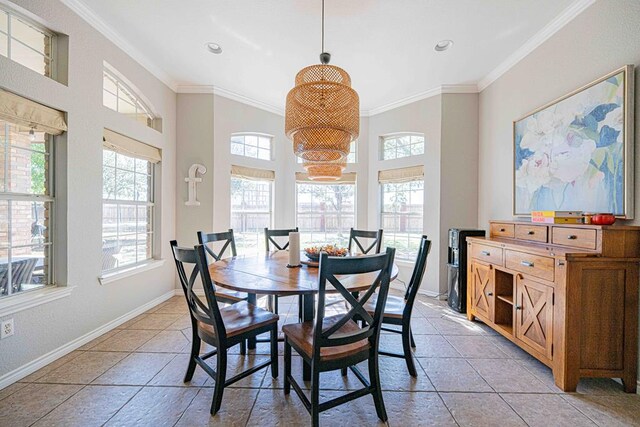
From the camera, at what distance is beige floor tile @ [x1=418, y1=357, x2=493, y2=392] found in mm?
1960

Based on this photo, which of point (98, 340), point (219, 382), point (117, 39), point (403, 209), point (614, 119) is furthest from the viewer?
point (403, 209)

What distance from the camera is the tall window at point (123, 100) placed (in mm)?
2932

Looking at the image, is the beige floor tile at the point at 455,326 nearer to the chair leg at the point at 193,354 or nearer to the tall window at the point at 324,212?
the tall window at the point at 324,212

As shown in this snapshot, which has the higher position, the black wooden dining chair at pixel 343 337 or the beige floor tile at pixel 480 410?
the black wooden dining chair at pixel 343 337

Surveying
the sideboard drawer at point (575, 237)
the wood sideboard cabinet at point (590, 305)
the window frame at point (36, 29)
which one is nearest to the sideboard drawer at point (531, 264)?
the wood sideboard cabinet at point (590, 305)

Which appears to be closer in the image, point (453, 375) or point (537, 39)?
point (453, 375)

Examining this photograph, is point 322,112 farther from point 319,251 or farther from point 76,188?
point 76,188

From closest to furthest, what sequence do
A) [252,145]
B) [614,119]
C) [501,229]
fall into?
[614,119]
[501,229]
[252,145]

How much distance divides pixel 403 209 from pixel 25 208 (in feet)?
14.3

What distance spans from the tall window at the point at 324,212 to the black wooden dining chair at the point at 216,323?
281 cm

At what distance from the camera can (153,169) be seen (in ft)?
11.9

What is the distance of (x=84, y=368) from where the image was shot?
2.14 metres

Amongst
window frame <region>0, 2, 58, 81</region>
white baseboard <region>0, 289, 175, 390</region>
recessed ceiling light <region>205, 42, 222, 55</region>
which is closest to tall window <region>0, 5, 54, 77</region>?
window frame <region>0, 2, 58, 81</region>

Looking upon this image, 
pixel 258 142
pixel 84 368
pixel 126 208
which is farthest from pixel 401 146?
pixel 84 368
